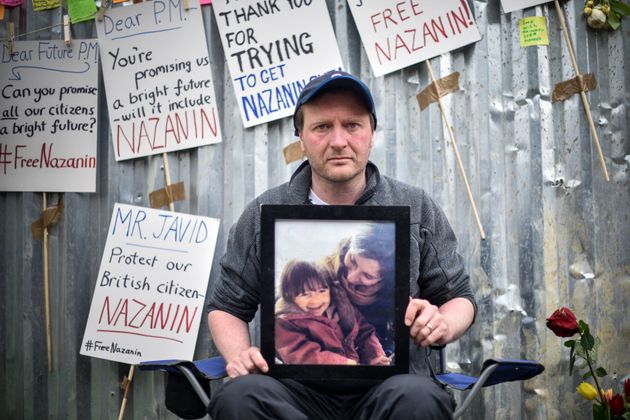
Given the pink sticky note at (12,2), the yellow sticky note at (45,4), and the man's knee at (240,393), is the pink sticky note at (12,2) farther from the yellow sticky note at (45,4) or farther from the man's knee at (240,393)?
the man's knee at (240,393)

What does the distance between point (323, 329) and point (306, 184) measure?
0.61m

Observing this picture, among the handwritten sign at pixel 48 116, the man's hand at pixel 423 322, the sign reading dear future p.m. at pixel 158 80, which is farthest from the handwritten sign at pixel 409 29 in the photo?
the man's hand at pixel 423 322

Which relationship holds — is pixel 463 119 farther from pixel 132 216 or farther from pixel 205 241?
pixel 132 216

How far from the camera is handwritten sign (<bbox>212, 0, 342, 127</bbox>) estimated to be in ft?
11.4

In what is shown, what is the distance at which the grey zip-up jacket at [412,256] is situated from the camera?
7.95 feet

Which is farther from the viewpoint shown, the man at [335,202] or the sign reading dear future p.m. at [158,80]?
the sign reading dear future p.m. at [158,80]

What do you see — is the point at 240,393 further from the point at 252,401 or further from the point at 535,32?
the point at 535,32

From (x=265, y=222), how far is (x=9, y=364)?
2.15 metres

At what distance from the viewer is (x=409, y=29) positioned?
347cm

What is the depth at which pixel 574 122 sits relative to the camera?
348cm

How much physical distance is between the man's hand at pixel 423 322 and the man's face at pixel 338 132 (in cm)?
49

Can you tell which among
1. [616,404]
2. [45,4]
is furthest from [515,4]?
[45,4]

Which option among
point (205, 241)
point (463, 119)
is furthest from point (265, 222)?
point (463, 119)

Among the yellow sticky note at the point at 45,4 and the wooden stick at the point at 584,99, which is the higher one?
the yellow sticky note at the point at 45,4
